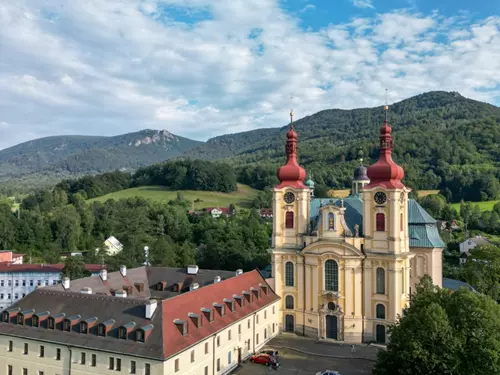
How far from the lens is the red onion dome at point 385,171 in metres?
47.2

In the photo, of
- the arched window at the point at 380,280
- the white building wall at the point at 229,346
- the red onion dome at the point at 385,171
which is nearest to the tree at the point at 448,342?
the white building wall at the point at 229,346

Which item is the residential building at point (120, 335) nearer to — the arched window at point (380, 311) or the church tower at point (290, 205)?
the church tower at point (290, 205)

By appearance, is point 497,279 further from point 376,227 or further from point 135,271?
point 135,271

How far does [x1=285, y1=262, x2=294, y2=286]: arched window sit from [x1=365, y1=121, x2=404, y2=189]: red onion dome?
12019mm

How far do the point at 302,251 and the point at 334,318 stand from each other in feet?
24.7

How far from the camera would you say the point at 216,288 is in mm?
42531

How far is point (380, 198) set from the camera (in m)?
47.5

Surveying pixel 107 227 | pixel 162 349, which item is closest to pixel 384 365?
pixel 162 349

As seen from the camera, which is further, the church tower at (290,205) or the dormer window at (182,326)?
the church tower at (290,205)

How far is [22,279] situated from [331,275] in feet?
162

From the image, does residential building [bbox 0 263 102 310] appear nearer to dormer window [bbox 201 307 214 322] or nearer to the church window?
dormer window [bbox 201 307 214 322]

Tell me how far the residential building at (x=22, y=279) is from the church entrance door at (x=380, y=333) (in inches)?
1704

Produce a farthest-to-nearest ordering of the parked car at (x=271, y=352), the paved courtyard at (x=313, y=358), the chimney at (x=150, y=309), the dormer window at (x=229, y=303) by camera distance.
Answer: the parked car at (x=271, y=352)
the dormer window at (x=229, y=303)
the paved courtyard at (x=313, y=358)
the chimney at (x=150, y=309)

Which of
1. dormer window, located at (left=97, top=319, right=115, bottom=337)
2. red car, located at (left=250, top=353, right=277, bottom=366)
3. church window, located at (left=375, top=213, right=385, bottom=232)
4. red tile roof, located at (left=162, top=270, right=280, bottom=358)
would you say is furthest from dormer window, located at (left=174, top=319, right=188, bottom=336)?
church window, located at (left=375, top=213, right=385, bottom=232)
